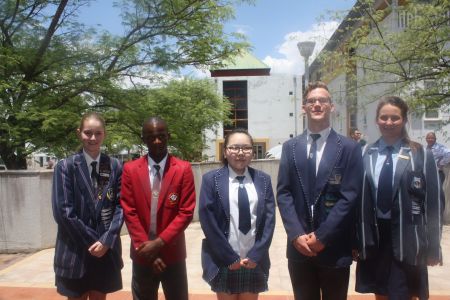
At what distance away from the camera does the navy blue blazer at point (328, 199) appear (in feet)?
9.73

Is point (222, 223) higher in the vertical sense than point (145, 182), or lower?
lower

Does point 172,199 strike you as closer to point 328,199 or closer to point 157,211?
point 157,211

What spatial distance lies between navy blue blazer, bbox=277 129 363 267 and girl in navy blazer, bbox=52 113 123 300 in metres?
1.30

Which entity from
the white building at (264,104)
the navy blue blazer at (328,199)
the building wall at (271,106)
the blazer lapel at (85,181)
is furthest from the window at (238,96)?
the navy blue blazer at (328,199)

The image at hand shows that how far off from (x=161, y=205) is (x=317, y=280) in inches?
48.3

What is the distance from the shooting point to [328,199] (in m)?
3.04

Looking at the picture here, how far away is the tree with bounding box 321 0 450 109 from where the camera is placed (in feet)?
25.7

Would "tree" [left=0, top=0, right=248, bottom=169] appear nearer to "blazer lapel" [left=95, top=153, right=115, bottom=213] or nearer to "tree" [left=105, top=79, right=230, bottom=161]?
"tree" [left=105, top=79, right=230, bottom=161]

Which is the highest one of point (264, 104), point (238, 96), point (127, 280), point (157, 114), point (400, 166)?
point (238, 96)

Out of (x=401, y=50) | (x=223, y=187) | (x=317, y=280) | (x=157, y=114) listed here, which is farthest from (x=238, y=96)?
(x=317, y=280)

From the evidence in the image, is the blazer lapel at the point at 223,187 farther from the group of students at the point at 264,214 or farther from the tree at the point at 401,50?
the tree at the point at 401,50

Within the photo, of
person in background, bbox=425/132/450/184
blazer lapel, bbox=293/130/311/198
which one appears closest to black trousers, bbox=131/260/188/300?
blazer lapel, bbox=293/130/311/198

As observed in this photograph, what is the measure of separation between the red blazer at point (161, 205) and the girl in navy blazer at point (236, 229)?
0.18 meters

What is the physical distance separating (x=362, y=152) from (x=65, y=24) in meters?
7.99
